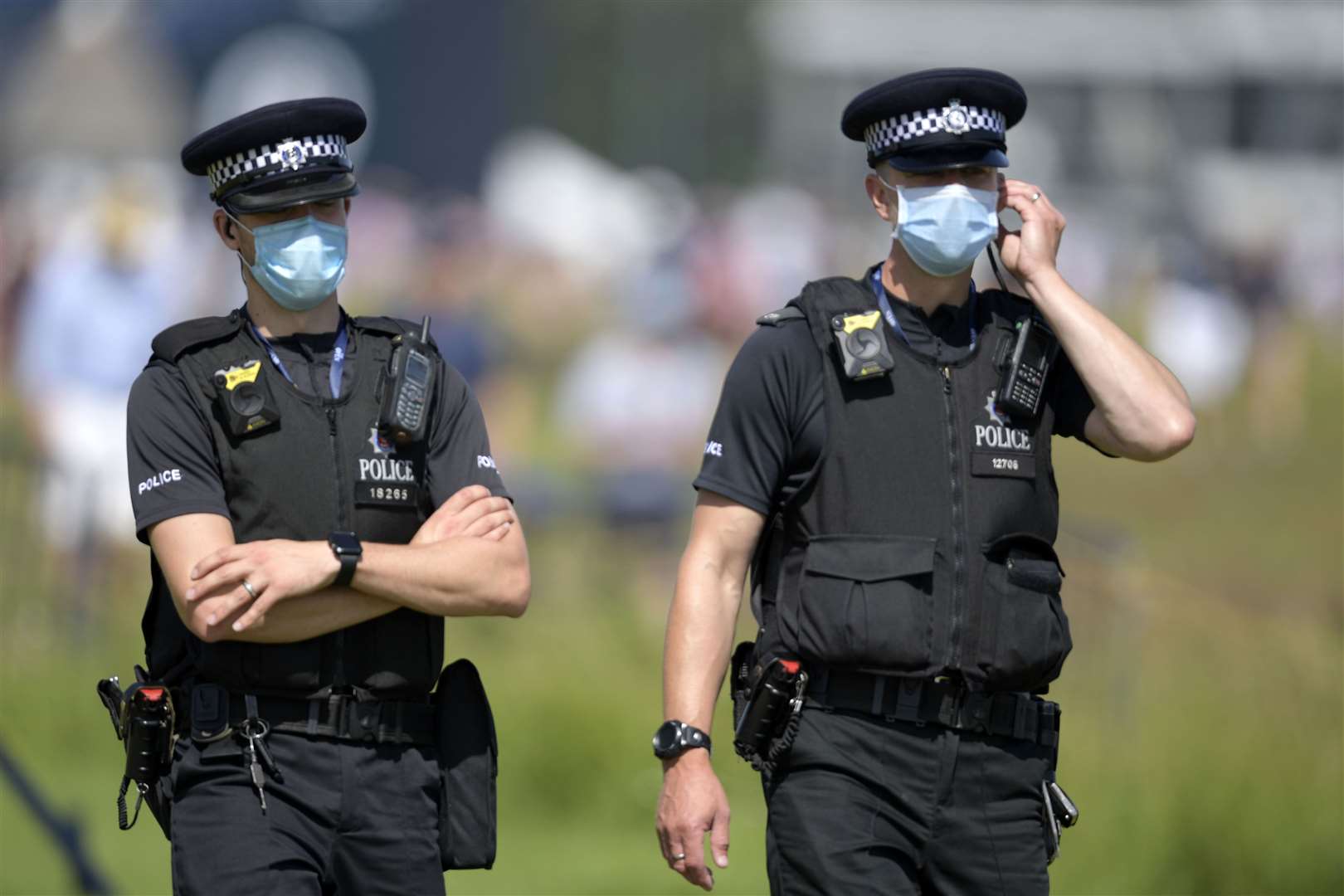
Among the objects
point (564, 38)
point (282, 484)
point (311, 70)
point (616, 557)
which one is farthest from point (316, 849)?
point (564, 38)

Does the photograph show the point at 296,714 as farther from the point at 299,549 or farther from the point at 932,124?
the point at 932,124

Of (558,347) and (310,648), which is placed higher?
(558,347)

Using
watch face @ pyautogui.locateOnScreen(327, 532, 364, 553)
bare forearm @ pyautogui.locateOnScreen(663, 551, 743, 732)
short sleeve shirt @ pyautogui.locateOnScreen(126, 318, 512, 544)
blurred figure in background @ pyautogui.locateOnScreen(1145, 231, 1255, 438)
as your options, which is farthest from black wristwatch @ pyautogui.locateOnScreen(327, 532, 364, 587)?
blurred figure in background @ pyautogui.locateOnScreen(1145, 231, 1255, 438)

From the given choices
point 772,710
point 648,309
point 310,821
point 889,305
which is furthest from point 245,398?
point 648,309

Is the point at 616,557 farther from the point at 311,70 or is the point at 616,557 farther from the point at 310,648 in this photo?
the point at 311,70

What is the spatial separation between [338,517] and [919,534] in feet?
4.09

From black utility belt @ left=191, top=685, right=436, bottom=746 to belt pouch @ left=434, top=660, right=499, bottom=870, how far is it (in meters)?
0.15

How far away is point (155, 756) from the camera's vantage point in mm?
4090

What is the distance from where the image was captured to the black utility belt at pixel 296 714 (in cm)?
405

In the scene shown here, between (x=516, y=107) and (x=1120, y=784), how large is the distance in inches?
1239

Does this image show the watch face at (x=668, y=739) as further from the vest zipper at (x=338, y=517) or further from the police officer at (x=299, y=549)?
the vest zipper at (x=338, y=517)

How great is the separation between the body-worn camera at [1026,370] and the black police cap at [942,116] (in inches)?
15.4

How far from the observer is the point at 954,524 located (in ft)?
13.7

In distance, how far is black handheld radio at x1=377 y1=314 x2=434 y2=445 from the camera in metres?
4.19
